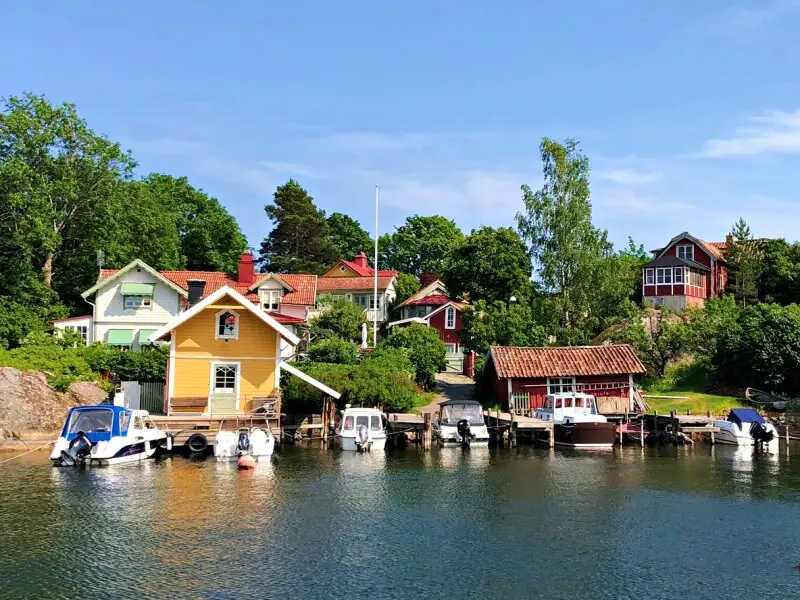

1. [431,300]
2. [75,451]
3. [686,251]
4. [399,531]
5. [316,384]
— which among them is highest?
[686,251]

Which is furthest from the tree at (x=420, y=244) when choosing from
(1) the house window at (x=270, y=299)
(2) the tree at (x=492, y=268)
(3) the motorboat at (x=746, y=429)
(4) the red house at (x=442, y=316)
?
(3) the motorboat at (x=746, y=429)

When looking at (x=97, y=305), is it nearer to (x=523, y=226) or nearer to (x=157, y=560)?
(x=523, y=226)

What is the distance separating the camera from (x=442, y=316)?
66.1 meters

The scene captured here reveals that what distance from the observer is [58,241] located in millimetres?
55250

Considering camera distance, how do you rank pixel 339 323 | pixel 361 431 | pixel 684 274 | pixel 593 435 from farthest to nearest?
pixel 684 274, pixel 339 323, pixel 593 435, pixel 361 431

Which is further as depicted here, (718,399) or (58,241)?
(58,241)

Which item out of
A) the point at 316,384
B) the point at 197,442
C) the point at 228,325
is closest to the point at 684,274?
the point at 316,384

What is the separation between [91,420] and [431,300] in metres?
40.6

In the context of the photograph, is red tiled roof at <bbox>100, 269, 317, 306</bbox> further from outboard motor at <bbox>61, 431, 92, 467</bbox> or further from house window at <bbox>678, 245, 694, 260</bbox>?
house window at <bbox>678, 245, 694, 260</bbox>

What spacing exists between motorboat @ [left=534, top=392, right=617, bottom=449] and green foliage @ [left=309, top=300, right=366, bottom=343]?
2268cm

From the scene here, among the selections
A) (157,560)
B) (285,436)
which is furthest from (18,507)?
(285,436)

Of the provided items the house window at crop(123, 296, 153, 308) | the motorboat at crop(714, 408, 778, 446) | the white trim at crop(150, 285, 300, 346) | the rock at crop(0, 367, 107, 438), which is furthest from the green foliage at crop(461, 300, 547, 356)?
the rock at crop(0, 367, 107, 438)

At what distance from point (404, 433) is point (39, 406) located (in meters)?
18.1

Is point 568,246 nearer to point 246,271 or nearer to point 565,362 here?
point 565,362
